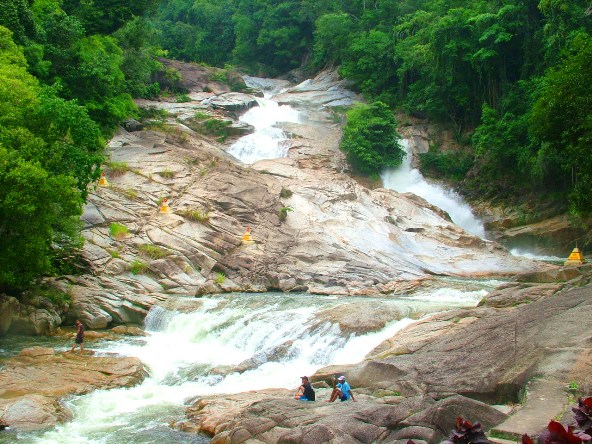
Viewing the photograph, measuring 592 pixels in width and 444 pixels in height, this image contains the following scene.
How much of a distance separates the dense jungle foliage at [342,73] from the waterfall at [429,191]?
1084 millimetres

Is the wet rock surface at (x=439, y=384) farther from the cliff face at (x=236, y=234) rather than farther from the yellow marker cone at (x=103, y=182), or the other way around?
the yellow marker cone at (x=103, y=182)

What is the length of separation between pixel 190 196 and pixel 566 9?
2076 cm

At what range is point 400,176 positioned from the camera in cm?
4122

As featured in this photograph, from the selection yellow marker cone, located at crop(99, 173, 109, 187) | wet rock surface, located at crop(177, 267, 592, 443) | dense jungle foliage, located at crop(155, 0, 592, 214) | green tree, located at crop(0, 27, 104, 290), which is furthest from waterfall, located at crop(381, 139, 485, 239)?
green tree, located at crop(0, 27, 104, 290)

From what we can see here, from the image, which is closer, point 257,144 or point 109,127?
point 109,127

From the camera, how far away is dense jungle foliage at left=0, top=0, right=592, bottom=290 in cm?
1986

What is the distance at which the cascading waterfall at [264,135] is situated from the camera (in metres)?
39.1

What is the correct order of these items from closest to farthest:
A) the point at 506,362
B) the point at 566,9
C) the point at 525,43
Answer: the point at 506,362, the point at 566,9, the point at 525,43

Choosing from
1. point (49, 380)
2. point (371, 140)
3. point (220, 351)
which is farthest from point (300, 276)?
point (371, 140)

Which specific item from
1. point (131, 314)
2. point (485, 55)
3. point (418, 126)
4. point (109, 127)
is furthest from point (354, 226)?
point (418, 126)

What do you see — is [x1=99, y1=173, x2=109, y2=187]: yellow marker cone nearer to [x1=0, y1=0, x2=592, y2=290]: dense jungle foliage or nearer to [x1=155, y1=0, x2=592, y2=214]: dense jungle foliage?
[x1=0, y1=0, x2=592, y2=290]: dense jungle foliage

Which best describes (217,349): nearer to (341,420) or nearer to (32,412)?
(32,412)

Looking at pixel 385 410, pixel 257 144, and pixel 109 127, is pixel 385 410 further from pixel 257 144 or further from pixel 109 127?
pixel 257 144

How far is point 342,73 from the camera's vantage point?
5166 centimetres
